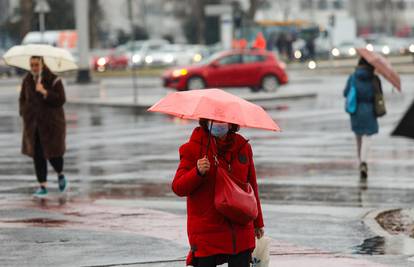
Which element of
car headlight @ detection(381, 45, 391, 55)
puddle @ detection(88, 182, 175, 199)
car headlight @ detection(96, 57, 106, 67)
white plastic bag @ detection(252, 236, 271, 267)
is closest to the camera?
white plastic bag @ detection(252, 236, 271, 267)

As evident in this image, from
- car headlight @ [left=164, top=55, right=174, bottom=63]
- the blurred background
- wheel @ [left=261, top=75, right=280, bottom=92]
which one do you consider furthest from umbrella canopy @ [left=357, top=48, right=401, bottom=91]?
car headlight @ [left=164, top=55, right=174, bottom=63]

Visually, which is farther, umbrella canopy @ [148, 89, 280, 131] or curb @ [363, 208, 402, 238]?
curb @ [363, 208, 402, 238]

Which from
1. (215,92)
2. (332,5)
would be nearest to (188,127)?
(215,92)

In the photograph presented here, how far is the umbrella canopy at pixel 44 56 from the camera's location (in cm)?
1526

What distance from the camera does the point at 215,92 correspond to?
8.08 metres

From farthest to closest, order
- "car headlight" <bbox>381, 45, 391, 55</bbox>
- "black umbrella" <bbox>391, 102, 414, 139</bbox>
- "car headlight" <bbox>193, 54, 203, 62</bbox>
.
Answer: "car headlight" <bbox>381, 45, 391, 55</bbox>
"car headlight" <bbox>193, 54, 203, 62</bbox>
"black umbrella" <bbox>391, 102, 414, 139</bbox>

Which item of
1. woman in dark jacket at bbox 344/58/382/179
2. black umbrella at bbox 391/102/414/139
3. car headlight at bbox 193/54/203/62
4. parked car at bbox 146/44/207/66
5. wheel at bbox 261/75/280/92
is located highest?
black umbrella at bbox 391/102/414/139

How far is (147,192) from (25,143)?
1.71 meters

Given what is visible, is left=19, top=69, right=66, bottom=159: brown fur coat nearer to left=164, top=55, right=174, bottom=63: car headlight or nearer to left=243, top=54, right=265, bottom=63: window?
left=243, top=54, right=265, bottom=63: window

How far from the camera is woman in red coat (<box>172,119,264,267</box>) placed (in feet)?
25.4

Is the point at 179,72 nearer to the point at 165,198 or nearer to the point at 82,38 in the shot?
the point at 82,38

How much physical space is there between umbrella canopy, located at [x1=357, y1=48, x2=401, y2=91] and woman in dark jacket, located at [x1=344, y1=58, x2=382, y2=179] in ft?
0.78

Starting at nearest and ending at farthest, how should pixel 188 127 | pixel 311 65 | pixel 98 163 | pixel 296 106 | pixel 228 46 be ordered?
1. pixel 98 163
2. pixel 188 127
3. pixel 296 106
4. pixel 311 65
5. pixel 228 46

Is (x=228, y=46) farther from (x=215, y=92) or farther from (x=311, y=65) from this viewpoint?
(x=215, y=92)
